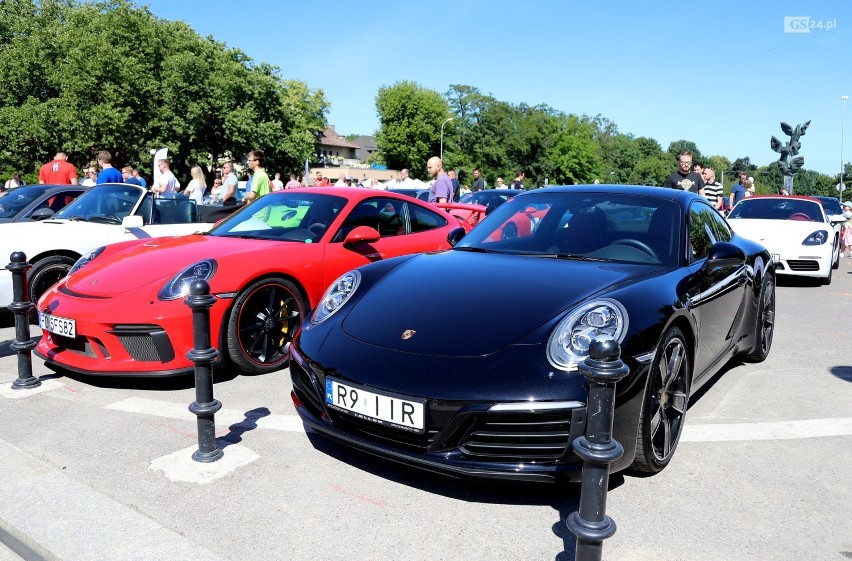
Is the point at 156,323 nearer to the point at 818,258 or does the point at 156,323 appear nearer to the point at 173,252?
the point at 173,252

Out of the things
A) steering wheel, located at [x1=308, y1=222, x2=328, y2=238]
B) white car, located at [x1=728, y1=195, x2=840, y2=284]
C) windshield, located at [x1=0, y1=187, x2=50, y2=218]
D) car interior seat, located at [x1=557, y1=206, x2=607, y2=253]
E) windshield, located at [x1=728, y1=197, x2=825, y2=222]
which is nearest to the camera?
car interior seat, located at [x1=557, y1=206, x2=607, y2=253]

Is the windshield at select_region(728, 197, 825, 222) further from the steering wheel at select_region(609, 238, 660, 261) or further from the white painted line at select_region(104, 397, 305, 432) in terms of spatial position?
the white painted line at select_region(104, 397, 305, 432)

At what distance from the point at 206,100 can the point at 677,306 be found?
37814 mm

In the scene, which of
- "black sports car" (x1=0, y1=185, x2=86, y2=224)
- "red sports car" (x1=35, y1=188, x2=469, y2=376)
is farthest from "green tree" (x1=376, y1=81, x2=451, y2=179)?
"red sports car" (x1=35, y1=188, x2=469, y2=376)

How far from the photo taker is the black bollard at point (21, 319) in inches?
172

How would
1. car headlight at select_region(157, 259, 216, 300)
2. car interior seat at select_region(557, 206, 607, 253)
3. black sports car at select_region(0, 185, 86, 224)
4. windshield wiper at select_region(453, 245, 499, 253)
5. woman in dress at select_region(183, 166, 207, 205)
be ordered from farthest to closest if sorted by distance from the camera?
woman in dress at select_region(183, 166, 207, 205) → black sports car at select_region(0, 185, 86, 224) → car headlight at select_region(157, 259, 216, 300) → windshield wiper at select_region(453, 245, 499, 253) → car interior seat at select_region(557, 206, 607, 253)

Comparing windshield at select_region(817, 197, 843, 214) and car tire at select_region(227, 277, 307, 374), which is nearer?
car tire at select_region(227, 277, 307, 374)

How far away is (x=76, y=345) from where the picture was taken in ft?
14.8

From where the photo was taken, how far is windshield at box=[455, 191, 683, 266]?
3826 mm

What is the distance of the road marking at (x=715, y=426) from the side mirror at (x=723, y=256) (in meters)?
0.93

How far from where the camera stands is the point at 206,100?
37.2 metres

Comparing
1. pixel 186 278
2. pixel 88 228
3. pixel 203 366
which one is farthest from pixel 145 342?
pixel 88 228

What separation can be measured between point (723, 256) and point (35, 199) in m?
8.40

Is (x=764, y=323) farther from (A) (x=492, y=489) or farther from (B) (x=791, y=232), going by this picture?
(B) (x=791, y=232)
